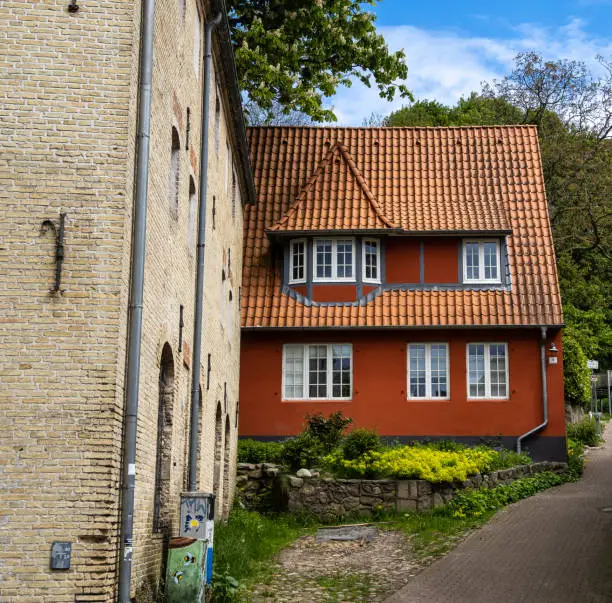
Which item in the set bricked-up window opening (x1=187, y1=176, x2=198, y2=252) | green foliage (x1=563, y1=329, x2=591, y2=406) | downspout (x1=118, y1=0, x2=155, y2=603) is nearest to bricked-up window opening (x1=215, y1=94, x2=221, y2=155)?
bricked-up window opening (x1=187, y1=176, x2=198, y2=252)

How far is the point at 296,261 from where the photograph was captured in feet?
92.9

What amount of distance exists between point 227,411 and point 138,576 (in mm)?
11454

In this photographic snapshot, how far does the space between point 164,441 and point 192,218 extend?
4141 millimetres

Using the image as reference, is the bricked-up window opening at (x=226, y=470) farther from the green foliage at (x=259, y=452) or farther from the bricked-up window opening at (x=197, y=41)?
the bricked-up window opening at (x=197, y=41)

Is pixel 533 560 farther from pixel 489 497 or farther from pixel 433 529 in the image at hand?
pixel 489 497

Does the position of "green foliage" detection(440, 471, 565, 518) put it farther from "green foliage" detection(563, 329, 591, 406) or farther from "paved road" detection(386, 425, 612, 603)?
"green foliage" detection(563, 329, 591, 406)

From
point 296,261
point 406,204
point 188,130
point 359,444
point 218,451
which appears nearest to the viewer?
point 188,130

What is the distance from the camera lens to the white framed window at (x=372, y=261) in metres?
27.9

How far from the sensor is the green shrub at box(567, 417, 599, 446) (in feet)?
116

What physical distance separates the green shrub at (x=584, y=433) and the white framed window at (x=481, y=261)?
31.2ft

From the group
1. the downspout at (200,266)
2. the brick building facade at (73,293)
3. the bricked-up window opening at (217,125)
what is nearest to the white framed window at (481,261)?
the bricked-up window opening at (217,125)

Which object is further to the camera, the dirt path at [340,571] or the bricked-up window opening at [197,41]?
the bricked-up window opening at [197,41]

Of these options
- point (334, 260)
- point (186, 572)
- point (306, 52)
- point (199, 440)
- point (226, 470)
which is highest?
point (306, 52)

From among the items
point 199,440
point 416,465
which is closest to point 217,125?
point 199,440
